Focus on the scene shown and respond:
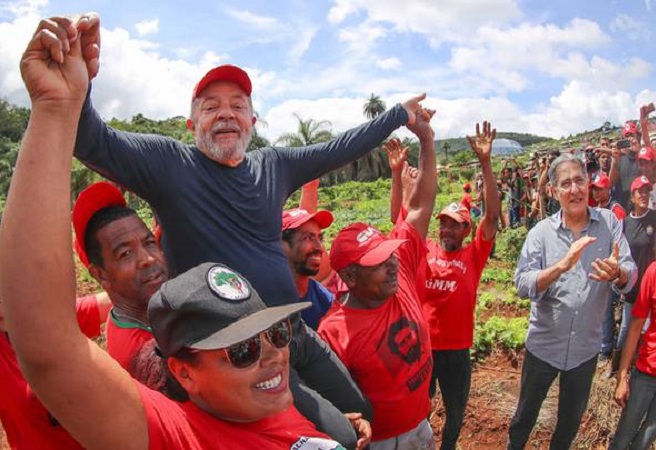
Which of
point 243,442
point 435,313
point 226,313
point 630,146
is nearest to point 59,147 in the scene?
point 226,313

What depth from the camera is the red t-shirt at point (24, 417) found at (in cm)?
158

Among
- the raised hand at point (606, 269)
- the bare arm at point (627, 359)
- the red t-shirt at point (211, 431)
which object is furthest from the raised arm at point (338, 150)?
the bare arm at point (627, 359)

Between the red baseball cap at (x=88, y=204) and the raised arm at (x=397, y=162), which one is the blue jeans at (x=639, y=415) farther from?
the red baseball cap at (x=88, y=204)

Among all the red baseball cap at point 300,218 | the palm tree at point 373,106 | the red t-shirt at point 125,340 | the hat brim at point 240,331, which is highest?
the palm tree at point 373,106

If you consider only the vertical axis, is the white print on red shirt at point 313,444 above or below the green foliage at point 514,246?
above

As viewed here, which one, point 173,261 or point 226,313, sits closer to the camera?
point 226,313

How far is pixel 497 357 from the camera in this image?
5.37 meters

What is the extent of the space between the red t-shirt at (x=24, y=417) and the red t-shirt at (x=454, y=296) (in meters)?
2.70

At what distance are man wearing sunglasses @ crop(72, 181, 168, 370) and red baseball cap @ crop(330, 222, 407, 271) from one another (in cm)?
98

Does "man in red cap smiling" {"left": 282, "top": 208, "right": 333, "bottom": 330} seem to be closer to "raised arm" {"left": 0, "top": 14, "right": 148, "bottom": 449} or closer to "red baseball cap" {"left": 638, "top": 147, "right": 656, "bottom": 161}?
"raised arm" {"left": 0, "top": 14, "right": 148, "bottom": 449}

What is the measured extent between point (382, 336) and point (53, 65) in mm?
1765

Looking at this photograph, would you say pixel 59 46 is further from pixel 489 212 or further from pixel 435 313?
pixel 435 313

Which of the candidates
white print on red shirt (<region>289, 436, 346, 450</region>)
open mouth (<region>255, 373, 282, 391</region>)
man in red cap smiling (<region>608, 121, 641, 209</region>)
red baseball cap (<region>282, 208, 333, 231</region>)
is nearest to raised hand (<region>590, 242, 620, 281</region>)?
red baseball cap (<region>282, 208, 333, 231</region>)

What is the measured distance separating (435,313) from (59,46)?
10.7ft
